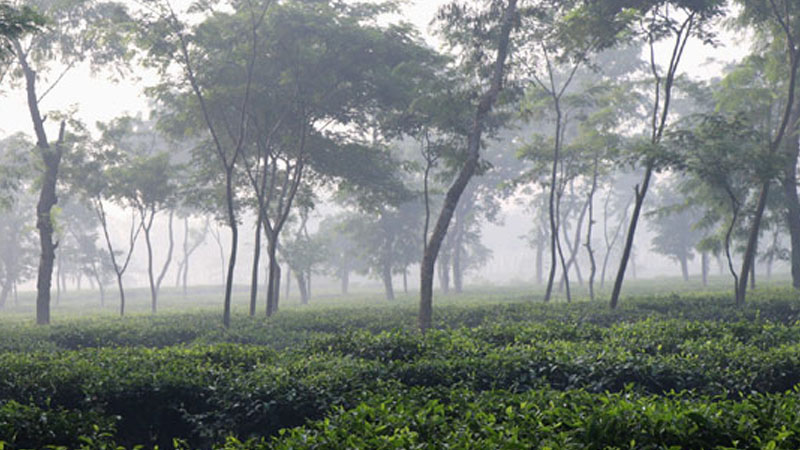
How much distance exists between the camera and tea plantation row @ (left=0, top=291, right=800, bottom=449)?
16.0ft

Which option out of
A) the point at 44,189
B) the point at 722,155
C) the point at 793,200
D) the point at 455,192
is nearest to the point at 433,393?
the point at 455,192

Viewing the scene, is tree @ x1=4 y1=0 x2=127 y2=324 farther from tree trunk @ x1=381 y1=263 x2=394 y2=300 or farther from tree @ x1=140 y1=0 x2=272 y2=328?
tree trunk @ x1=381 y1=263 x2=394 y2=300

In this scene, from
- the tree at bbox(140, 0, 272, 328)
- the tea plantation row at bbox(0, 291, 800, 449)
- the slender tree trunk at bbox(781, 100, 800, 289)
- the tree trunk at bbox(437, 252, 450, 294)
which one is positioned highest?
the tree at bbox(140, 0, 272, 328)

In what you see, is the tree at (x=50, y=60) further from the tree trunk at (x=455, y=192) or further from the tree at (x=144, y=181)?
the tree trunk at (x=455, y=192)

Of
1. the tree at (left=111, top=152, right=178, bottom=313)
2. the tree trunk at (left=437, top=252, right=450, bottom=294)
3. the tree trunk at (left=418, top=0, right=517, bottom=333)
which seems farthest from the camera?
the tree trunk at (left=437, top=252, right=450, bottom=294)

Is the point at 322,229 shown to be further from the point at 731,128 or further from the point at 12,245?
the point at 731,128

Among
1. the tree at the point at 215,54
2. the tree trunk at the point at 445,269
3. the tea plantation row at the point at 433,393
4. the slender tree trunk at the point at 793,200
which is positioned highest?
the tree at the point at 215,54

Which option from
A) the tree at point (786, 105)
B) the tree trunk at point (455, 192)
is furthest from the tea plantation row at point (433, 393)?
the tree at point (786, 105)

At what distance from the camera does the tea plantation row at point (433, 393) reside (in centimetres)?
489

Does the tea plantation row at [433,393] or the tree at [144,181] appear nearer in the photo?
the tea plantation row at [433,393]

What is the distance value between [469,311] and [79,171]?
1954cm

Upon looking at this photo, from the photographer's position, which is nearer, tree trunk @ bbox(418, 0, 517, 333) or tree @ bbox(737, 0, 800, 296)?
tree trunk @ bbox(418, 0, 517, 333)

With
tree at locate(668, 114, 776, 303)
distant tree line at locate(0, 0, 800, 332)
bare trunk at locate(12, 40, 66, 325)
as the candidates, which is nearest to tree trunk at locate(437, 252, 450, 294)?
distant tree line at locate(0, 0, 800, 332)

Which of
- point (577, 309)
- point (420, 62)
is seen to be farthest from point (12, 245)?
point (577, 309)
